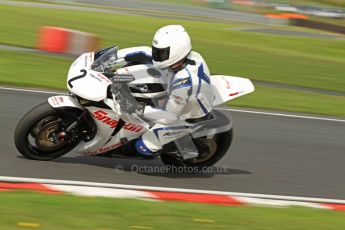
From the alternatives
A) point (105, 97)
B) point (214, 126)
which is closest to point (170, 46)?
point (105, 97)

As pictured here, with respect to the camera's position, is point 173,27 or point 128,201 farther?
point 173,27

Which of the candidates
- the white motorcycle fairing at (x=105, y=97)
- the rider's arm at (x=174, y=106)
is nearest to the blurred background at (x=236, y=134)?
the white motorcycle fairing at (x=105, y=97)

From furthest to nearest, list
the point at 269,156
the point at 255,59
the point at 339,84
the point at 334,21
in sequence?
the point at 334,21 < the point at 255,59 < the point at 339,84 < the point at 269,156

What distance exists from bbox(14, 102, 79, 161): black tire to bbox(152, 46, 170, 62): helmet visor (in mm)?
1191

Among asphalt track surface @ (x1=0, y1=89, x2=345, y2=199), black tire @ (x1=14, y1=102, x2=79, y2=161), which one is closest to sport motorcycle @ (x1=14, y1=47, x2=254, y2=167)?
black tire @ (x1=14, y1=102, x2=79, y2=161)

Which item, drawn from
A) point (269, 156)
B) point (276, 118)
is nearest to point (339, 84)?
point (276, 118)

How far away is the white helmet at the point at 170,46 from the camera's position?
706 centimetres

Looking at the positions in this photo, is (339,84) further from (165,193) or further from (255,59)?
(165,193)

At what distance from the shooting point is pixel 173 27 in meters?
7.18

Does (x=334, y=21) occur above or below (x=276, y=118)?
below

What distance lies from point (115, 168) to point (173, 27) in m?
1.78

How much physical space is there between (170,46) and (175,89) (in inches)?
18.4

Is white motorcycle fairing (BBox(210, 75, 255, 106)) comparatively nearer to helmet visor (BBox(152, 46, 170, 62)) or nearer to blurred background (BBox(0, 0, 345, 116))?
helmet visor (BBox(152, 46, 170, 62))

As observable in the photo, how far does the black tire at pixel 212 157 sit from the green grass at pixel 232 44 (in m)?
8.81
